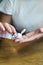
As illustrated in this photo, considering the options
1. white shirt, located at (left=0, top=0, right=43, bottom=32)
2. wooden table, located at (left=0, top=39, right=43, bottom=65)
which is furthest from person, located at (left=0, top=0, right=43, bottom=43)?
wooden table, located at (left=0, top=39, right=43, bottom=65)

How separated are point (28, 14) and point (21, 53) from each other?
1.68ft

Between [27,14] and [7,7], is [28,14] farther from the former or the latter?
[7,7]

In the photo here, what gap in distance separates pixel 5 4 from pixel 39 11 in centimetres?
21

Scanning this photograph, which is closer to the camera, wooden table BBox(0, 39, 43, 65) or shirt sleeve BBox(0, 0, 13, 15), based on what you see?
wooden table BBox(0, 39, 43, 65)

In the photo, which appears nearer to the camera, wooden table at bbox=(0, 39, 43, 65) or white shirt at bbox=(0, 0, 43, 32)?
wooden table at bbox=(0, 39, 43, 65)

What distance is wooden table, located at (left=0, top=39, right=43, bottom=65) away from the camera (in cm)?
60

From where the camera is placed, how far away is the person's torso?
1.14 m

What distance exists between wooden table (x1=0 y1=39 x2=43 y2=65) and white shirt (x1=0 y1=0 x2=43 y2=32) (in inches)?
15.5

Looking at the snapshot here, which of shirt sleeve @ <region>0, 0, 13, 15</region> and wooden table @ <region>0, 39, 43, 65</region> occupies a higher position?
shirt sleeve @ <region>0, 0, 13, 15</region>

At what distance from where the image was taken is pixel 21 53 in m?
0.66

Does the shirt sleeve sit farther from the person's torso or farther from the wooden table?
the wooden table

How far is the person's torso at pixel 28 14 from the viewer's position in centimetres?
114

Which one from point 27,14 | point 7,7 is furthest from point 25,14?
point 7,7

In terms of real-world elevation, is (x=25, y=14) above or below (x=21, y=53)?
above
